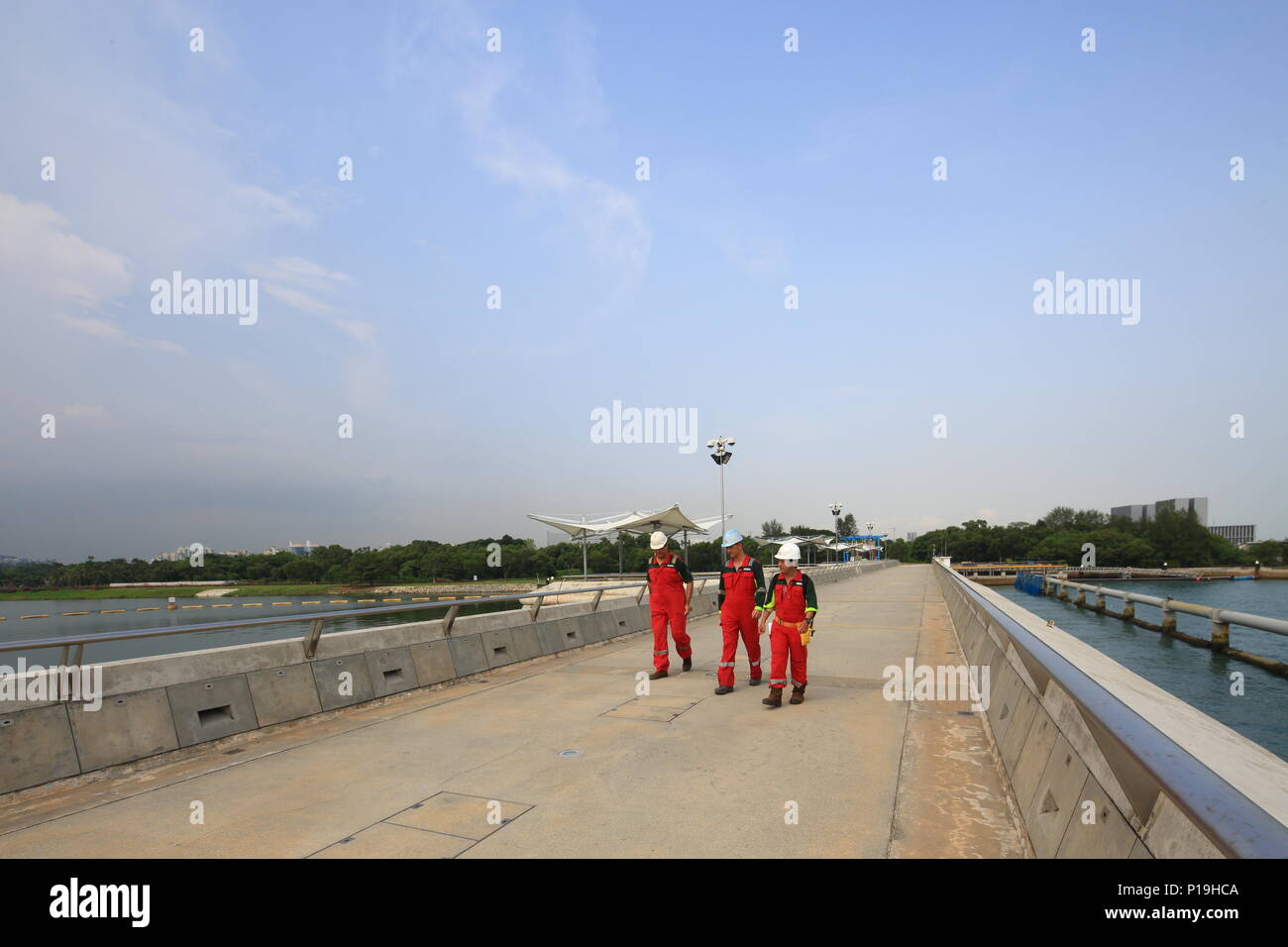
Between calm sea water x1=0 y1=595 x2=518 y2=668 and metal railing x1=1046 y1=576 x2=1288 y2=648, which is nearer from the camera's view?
calm sea water x1=0 y1=595 x2=518 y2=668

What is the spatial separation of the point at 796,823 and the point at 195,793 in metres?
4.42

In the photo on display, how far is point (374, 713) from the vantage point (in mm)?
8133

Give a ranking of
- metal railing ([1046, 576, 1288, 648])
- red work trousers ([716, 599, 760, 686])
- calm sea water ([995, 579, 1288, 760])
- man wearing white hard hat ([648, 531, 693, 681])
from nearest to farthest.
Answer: red work trousers ([716, 599, 760, 686]) → man wearing white hard hat ([648, 531, 693, 681]) → metal railing ([1046, 576, 1288, 648]) → calm sea water ([995, 579, 1288, 760])

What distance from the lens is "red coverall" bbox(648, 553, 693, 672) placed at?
33.3ft

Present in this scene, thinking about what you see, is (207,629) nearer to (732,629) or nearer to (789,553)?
(789,553)

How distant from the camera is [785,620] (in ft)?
26.9

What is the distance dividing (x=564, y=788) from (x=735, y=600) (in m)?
4.20

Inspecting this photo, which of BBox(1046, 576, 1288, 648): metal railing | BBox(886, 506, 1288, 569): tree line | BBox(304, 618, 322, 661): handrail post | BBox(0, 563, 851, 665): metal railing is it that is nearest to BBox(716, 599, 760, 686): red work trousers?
BBox(0, 563, 851, 665): metal railing

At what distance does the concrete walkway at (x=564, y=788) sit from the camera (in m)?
4.37

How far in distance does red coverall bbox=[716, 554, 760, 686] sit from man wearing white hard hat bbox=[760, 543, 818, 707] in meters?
0.68
